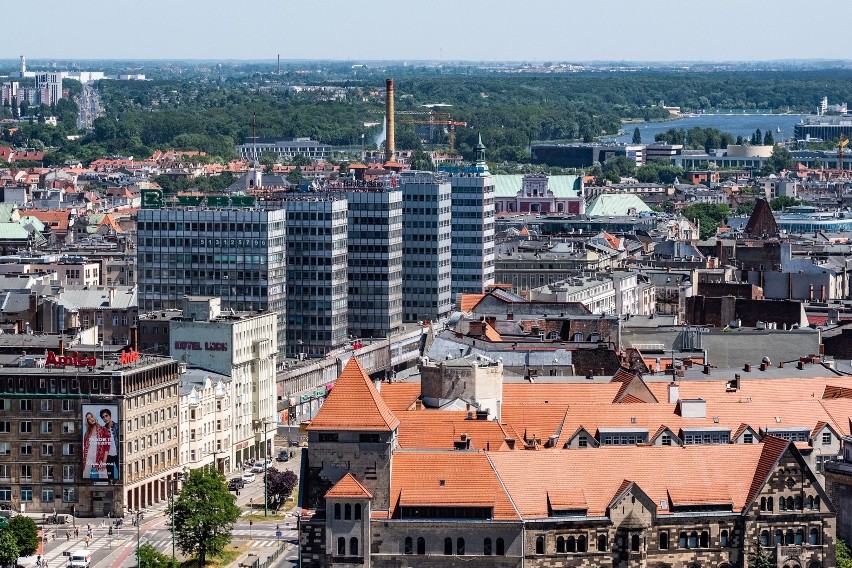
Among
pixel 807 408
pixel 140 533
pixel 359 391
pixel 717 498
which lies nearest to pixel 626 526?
pixel 717 498

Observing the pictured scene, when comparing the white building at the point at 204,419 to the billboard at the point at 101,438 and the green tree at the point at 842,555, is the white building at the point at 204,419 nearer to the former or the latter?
the billboard at the point at 101,438

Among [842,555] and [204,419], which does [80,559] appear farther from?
[842,555]

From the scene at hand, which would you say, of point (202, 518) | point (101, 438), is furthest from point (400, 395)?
point (101, 438)

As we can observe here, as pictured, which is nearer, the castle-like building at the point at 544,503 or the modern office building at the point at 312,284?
the castle-like building at the point at 544,503

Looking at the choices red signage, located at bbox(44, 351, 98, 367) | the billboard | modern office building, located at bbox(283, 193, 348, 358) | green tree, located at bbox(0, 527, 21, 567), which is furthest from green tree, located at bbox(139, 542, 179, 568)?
modern office building, located at bbox(283, 193, 348, 358)

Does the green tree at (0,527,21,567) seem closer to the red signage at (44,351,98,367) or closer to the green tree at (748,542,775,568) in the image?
the red signage at (44,351,98,367)

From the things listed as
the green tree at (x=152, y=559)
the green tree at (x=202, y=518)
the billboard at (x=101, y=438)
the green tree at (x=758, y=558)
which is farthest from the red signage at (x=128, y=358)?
the green tree at (x=758, y=558)
